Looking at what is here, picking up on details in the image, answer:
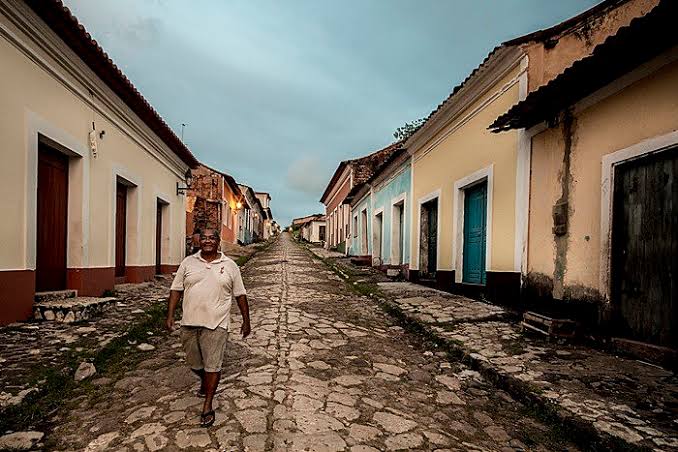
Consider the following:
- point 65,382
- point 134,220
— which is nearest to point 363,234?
point 134,220

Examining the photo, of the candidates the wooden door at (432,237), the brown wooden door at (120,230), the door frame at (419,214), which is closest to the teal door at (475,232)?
the door frame at (419,214)

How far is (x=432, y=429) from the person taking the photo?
9.12 feet

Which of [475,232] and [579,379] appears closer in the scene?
[579,379]

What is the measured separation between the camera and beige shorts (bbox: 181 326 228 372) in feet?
9.29

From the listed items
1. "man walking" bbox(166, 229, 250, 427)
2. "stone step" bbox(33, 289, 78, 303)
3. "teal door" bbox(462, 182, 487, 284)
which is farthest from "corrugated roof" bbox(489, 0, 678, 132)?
"stone step" bbox(33, 289, 78, 303)

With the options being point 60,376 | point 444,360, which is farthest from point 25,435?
point 444,360

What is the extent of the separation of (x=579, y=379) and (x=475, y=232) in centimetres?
466

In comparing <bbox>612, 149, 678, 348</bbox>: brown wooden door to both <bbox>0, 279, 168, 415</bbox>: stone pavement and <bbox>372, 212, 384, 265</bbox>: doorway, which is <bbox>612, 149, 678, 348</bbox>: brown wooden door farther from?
<bbox>372, 212, 384, 265</bbox>: doorway

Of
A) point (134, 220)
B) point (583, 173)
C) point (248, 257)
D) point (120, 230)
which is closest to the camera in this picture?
point (583, 173)

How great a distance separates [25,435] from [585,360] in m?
4.46

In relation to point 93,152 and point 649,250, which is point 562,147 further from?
point 93,152

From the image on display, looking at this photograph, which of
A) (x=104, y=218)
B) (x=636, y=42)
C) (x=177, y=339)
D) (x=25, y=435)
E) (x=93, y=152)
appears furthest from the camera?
(x=104, y=218)

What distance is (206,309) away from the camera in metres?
2.82

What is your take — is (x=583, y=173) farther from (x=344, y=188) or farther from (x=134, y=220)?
(x=344, y=188)
